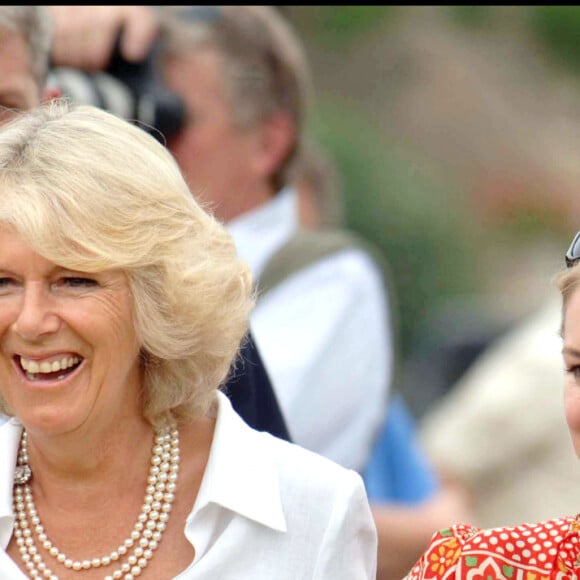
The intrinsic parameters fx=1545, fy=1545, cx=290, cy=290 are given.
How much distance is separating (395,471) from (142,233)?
8.16 feet

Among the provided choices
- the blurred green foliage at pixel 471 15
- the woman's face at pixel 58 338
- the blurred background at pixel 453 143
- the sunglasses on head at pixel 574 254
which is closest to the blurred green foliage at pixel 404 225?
the blurred background at pixel 453 143

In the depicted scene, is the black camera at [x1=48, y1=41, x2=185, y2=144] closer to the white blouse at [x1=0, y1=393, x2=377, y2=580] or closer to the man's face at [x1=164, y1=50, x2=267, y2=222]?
the man's face at [x1=164, y1=50, x2=267, y2=222]

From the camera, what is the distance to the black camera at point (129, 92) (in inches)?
160

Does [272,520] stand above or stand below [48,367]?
below

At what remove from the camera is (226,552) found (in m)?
2.64

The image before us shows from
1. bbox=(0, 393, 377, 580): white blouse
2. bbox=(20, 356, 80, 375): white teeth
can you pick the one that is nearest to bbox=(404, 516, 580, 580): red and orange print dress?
bbox=(0, 393, 377, 580): white blouse

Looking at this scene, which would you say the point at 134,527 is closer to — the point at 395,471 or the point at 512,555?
the point at 512,555

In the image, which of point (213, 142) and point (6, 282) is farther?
point (213, 142)

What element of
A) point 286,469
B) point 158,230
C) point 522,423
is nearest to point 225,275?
point 158,230

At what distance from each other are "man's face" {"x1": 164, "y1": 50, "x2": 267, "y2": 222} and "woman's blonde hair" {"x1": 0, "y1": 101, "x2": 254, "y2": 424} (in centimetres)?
174

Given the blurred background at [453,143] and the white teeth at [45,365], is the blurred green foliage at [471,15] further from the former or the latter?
the white teeth at [45,365]

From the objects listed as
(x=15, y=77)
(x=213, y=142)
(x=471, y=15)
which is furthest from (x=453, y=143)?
(x=15, y=77)

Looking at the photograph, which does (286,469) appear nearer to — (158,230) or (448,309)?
(158,230)

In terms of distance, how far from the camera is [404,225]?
11.1 m
